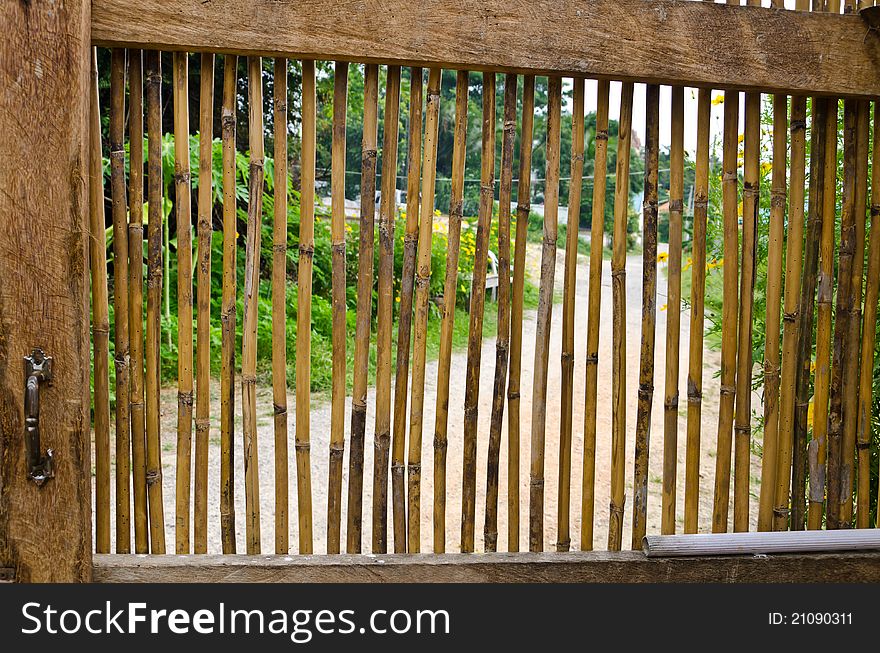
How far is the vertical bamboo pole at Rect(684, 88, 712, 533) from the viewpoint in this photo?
1.81 m

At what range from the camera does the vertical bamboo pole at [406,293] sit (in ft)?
5.72

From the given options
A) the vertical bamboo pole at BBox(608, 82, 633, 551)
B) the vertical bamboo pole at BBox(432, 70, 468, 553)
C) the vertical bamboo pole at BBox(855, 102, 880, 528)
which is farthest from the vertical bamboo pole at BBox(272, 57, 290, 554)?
the vertical bamboo pole at BBox(855, 102, 880, 528)

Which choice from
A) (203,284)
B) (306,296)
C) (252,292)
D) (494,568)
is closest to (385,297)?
(306,296)

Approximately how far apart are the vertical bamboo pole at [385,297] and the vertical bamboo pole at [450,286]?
12 cm

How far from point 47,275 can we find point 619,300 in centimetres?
117

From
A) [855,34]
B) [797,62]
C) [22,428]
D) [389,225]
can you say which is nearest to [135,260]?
[22,428]

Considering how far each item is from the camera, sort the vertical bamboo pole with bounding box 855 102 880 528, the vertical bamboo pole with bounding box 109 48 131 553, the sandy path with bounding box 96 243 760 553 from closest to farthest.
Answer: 1. the vertical bamboo pole with bounding box 109 48 131 553
2. the vertical bamboo pole with bounding box 855 102 880 528
3. the sandy path with bounding box 96 243 760 553

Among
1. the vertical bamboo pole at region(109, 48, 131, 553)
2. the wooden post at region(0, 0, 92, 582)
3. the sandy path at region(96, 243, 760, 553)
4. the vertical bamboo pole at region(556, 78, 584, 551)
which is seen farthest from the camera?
the sandy path at region(96, 243, 760, 553)

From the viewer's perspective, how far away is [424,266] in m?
1.77

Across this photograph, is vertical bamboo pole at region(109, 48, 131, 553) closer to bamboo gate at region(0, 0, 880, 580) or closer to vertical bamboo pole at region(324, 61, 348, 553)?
bamboo gate at region(0, 0, 880, 580)

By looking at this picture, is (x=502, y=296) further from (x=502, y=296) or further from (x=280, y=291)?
(x=280, y=291)

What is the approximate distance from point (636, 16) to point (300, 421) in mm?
1090

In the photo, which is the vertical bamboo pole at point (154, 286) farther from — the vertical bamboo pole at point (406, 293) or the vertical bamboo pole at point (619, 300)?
the vertical bamboo pole at point (619, 300)

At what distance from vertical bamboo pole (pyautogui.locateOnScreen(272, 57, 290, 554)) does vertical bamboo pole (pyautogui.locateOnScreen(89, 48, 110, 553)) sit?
1.13ft
